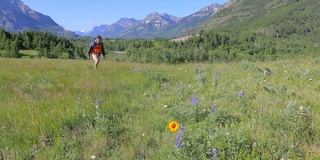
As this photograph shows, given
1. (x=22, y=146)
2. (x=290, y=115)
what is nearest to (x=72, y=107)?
(x=22, y=146)

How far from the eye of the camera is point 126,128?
441 cm

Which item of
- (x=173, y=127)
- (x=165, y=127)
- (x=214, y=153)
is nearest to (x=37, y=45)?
(x=165, y=127)

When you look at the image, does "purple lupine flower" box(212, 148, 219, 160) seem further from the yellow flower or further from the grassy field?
the yellow flower

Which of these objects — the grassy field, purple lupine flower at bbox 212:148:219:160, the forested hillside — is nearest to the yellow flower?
the grassy field

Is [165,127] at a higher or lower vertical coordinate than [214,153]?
lower

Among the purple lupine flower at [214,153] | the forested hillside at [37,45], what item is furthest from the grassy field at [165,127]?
the forested hillside at [37,45]

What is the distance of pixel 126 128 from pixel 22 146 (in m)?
1.65

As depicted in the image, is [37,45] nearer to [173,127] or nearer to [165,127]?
[165,127]

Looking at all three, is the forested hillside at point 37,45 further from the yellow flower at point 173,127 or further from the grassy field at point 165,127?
the yellow flower at point 173,127

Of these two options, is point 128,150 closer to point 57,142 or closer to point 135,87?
point 57,142

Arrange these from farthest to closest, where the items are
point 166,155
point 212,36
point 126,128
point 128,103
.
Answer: point 212,36 → point 128,103 → point 126,128 → point 166,155

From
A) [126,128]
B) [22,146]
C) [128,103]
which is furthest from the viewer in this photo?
[128,103]

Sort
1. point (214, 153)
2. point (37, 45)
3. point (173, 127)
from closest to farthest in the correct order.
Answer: point (214, 153), point (173, 127), point (37, 45)

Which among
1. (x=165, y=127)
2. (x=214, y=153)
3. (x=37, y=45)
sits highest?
(x=37, y=45)
